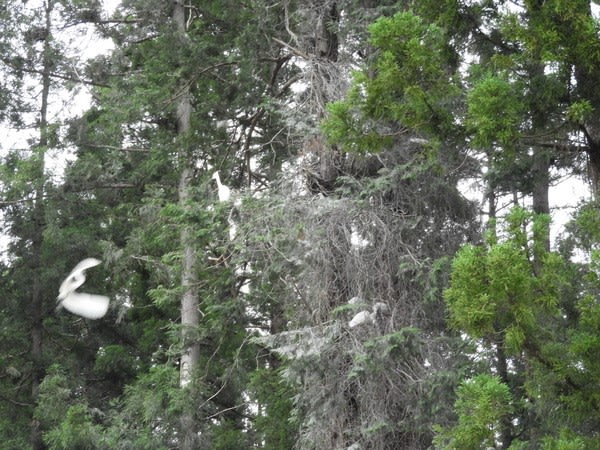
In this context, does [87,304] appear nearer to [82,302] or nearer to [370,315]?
[82,302]

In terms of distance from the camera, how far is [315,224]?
9.06m

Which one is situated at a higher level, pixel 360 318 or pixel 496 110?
pixel 496 110

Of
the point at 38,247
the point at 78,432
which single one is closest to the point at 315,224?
the point at 78,432

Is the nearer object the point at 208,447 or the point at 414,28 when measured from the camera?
the point at 414,28

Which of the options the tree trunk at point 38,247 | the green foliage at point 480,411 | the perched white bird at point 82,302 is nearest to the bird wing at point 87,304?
the perched white bird at point 82,302

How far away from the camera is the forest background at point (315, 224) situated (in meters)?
6.09

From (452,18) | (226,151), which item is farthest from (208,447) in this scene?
(452,18)

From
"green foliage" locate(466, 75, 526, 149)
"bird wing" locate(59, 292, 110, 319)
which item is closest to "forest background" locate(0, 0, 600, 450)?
"green foliage" locate(466, 75, 526, 149)

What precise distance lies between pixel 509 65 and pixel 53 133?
1045 centimetres

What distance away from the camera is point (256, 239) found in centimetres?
939

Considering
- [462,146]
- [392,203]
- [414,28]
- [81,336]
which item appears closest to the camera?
[414,28]

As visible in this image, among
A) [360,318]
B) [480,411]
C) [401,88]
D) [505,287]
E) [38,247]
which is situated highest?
[38,247]

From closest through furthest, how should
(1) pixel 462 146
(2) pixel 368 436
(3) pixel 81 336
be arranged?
(1) pixel 462 146 < (2) pixel 368 436 < (3) pixel 81 336

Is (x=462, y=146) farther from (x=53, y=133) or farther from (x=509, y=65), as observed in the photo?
Result: (x=53, y=133)
